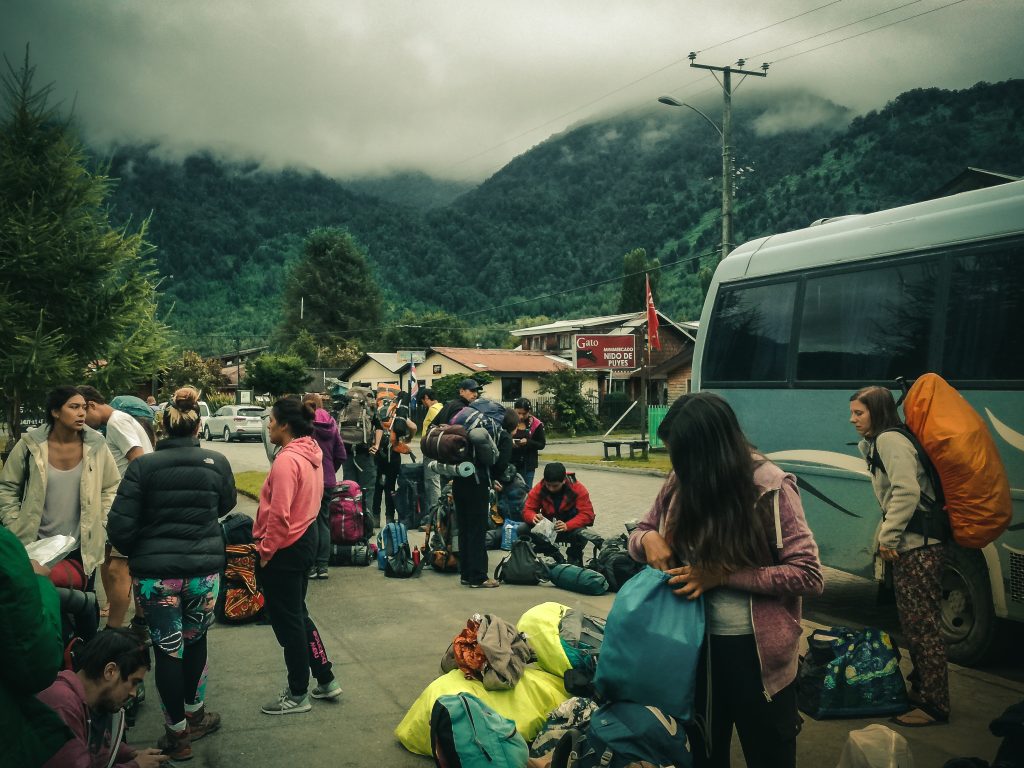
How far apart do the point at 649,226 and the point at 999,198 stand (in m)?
152

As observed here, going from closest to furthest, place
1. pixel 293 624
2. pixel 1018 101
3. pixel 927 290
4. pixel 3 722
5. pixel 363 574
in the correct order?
pixel 3 722 < pixel 293 624 < pixel 927 290 < pixel 363 574 < pixel 1018 101

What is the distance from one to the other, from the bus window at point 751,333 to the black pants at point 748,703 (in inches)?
222

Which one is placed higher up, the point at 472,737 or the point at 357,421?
the point at 357,421

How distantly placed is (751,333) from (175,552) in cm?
598

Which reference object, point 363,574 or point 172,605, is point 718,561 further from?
point 363,574

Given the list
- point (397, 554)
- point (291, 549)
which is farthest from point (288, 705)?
point (397, 554)

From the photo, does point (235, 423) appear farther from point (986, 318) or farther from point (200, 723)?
point (986, 318)

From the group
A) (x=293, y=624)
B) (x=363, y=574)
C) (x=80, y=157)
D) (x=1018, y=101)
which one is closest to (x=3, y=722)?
(x=293, y=624)

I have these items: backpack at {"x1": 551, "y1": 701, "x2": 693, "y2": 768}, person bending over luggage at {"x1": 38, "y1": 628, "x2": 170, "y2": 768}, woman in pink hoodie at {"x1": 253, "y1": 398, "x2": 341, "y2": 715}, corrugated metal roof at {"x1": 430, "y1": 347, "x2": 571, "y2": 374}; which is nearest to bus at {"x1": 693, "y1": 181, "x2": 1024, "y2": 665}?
backpack at {"x1": 551, "y1": 701, "x2": 693, "y2": 768}

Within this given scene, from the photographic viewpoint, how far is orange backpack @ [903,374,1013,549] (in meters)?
5.16

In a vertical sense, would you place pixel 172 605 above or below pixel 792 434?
below

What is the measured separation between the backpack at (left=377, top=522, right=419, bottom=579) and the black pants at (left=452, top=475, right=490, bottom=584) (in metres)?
0.80

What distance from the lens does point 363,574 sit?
9.67 meters

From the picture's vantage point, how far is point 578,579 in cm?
861
